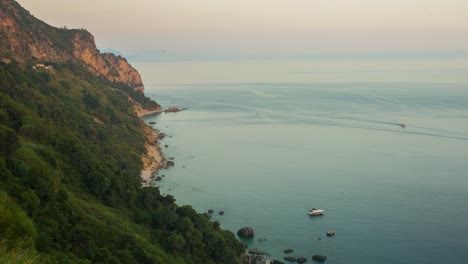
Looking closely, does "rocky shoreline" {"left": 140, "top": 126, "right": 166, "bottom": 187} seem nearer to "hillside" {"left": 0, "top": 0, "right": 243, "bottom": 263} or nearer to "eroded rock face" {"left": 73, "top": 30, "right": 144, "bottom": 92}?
"hillside" {"left": 0, "top": 0, "right": 243, "bottom": 263}

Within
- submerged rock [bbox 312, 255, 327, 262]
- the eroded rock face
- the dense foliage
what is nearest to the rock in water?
the dense foliage

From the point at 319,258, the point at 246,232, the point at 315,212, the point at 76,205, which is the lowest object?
the point at 319,258

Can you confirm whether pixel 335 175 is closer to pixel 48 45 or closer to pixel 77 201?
pixel 77 201

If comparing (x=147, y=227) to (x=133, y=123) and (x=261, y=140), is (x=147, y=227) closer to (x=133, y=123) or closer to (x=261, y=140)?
(x=133, y=123)

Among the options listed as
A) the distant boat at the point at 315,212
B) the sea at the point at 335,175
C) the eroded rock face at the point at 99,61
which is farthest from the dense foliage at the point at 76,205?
the eroded rock face at the point at 99,61

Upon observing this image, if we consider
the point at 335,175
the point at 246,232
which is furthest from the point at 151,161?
the point at 246,232

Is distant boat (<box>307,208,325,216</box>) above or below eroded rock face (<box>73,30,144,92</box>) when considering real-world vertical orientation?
below

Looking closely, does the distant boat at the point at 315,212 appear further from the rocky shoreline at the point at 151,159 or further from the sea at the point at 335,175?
the rocky shoreline at the point at 151,159
